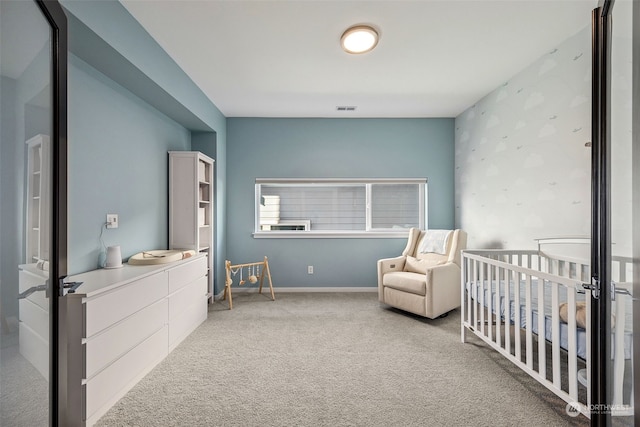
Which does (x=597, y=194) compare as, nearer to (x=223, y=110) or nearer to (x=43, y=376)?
(x=43, y=376)

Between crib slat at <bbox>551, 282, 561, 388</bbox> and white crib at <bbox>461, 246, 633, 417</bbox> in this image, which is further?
crib slat at <bbox>551, 282, 561, 388</bbox>

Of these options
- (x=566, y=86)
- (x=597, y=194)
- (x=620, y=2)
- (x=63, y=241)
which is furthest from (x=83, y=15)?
(x=566, y=86)

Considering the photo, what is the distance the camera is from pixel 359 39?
2170 mm

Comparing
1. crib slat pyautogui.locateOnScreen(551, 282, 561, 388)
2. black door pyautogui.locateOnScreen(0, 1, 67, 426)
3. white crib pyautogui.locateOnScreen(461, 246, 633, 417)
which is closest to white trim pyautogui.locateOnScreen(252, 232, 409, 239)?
white crib pyautogui.locateOnScreen(461, 246, 633, 417)

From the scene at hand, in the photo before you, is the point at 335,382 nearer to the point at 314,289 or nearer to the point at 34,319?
the point at 34,319

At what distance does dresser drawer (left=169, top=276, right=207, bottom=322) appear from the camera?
238 cm

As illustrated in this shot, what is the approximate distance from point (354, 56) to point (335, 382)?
249 cm

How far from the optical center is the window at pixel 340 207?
4234mm

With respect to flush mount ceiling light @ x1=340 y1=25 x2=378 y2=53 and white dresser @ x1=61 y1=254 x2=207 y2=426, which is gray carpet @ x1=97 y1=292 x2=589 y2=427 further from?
flush mount ceiling light @ x1=340 y1=25 x2=378 y2=53

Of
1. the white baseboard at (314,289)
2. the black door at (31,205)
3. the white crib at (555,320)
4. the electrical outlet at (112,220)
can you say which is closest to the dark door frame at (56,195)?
the black door at (31,205)

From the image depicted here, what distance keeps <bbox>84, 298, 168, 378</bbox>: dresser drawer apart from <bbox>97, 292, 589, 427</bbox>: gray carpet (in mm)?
281

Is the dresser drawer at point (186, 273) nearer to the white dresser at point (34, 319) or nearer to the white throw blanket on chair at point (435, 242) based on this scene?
the white dresser at point (34, 319)

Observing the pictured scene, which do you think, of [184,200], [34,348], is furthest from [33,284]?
[184,200]

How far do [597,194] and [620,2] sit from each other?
0.65 m
